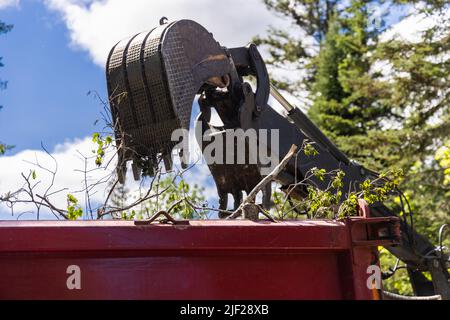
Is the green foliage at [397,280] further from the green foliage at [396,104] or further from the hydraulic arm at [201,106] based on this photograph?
the hydraulic arm at [201,106]

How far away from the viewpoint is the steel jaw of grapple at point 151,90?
458 centimetres

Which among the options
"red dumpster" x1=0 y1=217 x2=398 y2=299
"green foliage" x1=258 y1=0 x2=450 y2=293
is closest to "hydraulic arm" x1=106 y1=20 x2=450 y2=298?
"red dumpster" x1=0 y1=217 x2=398 y2=299

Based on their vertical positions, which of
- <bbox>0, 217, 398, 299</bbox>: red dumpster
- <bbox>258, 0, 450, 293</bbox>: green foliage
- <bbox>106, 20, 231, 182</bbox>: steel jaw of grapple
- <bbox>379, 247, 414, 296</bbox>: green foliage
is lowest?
<bbox>0, 217, 398, 299</bbox>: red dumpster

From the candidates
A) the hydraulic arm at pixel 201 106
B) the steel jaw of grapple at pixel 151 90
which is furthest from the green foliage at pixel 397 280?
the steel jaw of grapple at pixel 151 90

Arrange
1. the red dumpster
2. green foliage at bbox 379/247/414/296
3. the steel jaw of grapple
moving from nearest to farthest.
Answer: the red dumpster, the steel jaw of grapple, green foliage at bbox 379/247/414/296

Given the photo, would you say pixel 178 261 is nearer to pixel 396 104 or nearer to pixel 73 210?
Result: pixel 73 210

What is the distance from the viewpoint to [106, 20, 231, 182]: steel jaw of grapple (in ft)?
15.0

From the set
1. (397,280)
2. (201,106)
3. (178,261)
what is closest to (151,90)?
(201,106)

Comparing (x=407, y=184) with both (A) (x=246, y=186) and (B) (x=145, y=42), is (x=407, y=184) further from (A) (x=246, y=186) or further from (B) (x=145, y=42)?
(B) (x=145, y=42)

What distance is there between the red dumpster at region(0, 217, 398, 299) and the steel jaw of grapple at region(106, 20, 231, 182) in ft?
6.31

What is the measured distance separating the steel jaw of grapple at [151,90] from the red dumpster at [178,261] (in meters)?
1.92

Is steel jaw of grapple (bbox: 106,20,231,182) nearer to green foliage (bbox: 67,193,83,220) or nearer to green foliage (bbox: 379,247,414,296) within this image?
green foliage (bbox: 67,193,83,220)
